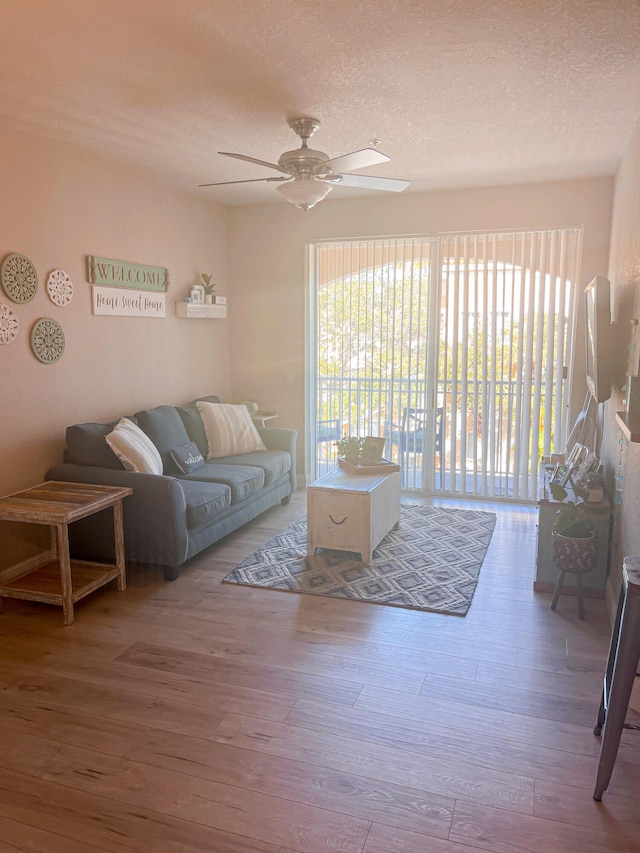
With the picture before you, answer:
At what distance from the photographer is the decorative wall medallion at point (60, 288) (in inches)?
156

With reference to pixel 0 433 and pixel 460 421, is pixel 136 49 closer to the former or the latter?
pixel 0 433

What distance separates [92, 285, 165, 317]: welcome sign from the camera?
14.4 feet

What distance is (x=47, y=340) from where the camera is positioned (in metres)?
3.93

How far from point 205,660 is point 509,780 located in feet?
4.74

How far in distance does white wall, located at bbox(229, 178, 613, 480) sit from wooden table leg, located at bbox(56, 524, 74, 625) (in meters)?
3.25

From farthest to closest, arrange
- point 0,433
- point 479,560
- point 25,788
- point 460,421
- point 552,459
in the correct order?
point 460,421, point 552,459, point 479,560, point 0,433, point 25,788

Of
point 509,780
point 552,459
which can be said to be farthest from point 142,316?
point 509,780

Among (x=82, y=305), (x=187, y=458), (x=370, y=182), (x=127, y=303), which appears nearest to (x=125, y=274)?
(x=127, y=303)

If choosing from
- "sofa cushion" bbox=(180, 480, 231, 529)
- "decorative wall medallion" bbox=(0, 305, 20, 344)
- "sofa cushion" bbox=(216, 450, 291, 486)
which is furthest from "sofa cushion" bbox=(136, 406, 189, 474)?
"decorative wall medallion" bbox=(0, 305, 20, 344)

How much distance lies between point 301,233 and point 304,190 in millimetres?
2558

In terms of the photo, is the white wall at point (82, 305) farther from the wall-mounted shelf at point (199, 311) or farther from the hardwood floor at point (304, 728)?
the hardwood floor at point (304, 728)

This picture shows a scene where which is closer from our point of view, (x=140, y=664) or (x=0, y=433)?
(x=140, y=664)

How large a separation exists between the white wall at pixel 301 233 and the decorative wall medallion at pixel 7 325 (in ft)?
9.27

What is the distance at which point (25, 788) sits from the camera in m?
2.11
